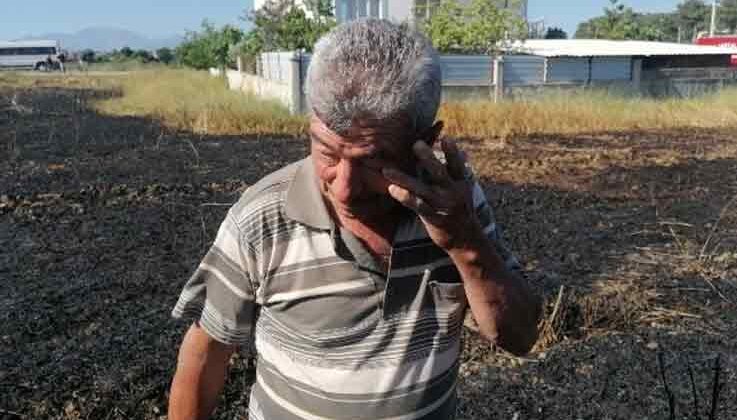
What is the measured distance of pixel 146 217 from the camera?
20.5 feet

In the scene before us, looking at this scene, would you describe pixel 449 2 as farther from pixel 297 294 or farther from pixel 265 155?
pixel 297 294

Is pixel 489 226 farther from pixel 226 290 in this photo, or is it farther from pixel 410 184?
pixel 226 290

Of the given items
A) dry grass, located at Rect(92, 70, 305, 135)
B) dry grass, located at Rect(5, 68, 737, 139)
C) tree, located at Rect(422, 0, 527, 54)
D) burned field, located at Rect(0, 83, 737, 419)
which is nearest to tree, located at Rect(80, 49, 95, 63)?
dry grass, located at Rect(92, 70, 305, 135)

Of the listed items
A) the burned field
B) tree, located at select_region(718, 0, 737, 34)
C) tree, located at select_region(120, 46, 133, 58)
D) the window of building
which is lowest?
the burned field

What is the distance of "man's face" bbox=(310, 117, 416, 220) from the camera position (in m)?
1.11

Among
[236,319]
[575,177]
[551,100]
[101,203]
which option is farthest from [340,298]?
[551,100]

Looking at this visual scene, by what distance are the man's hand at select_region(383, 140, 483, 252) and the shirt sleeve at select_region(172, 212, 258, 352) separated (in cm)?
38

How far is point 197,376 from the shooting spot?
142 cm

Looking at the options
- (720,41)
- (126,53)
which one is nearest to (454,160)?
(720,41)

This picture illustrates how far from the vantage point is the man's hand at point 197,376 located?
1401 millimetres

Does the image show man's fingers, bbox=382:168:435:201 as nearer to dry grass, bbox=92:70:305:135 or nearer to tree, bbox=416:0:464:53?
dry grass, bbox=92:70:305:135

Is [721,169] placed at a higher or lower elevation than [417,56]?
lower

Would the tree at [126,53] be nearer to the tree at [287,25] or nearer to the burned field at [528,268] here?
the tree at [287,25]

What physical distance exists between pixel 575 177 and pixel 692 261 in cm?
380
